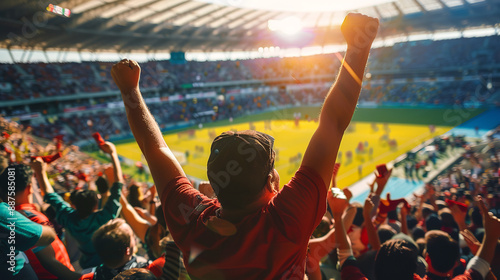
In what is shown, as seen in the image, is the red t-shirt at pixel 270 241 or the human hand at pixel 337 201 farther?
the human hand at pixel 337 201

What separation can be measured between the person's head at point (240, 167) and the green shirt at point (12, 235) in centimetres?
222

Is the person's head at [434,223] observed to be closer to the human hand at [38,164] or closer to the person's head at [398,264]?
the person's head at [398,264]

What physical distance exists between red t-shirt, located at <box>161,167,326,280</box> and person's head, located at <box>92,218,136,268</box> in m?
1.78

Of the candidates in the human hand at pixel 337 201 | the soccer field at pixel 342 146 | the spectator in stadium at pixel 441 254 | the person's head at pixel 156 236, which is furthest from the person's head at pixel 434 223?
the soccer field at pixel 342 146

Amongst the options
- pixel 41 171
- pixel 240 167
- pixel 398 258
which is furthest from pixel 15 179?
pixel 398 258

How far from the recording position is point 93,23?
2862 centimetres

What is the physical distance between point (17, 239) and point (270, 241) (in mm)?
2458

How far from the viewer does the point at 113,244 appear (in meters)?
2.64

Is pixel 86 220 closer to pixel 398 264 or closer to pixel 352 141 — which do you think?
pixel 398 264

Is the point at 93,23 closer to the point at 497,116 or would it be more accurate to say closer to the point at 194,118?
the point at 194,118

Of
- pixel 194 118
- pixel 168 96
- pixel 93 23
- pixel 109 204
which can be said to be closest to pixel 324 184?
pixel 109 204

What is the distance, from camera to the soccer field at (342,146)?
59.0ft

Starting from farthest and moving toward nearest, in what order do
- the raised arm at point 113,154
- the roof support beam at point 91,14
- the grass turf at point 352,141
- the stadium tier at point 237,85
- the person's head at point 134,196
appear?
1. the stadium tier at point 237,85
2. the roof support beam at point 91,14
3. the grass turf at point 352,141
4. the person's head at point 134,196
5. the raised arm at point 113,154

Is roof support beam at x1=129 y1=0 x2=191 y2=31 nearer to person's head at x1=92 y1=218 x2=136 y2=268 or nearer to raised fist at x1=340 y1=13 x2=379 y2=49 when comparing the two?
person's head at x1=92 y1=218 x2=136 y2=268
